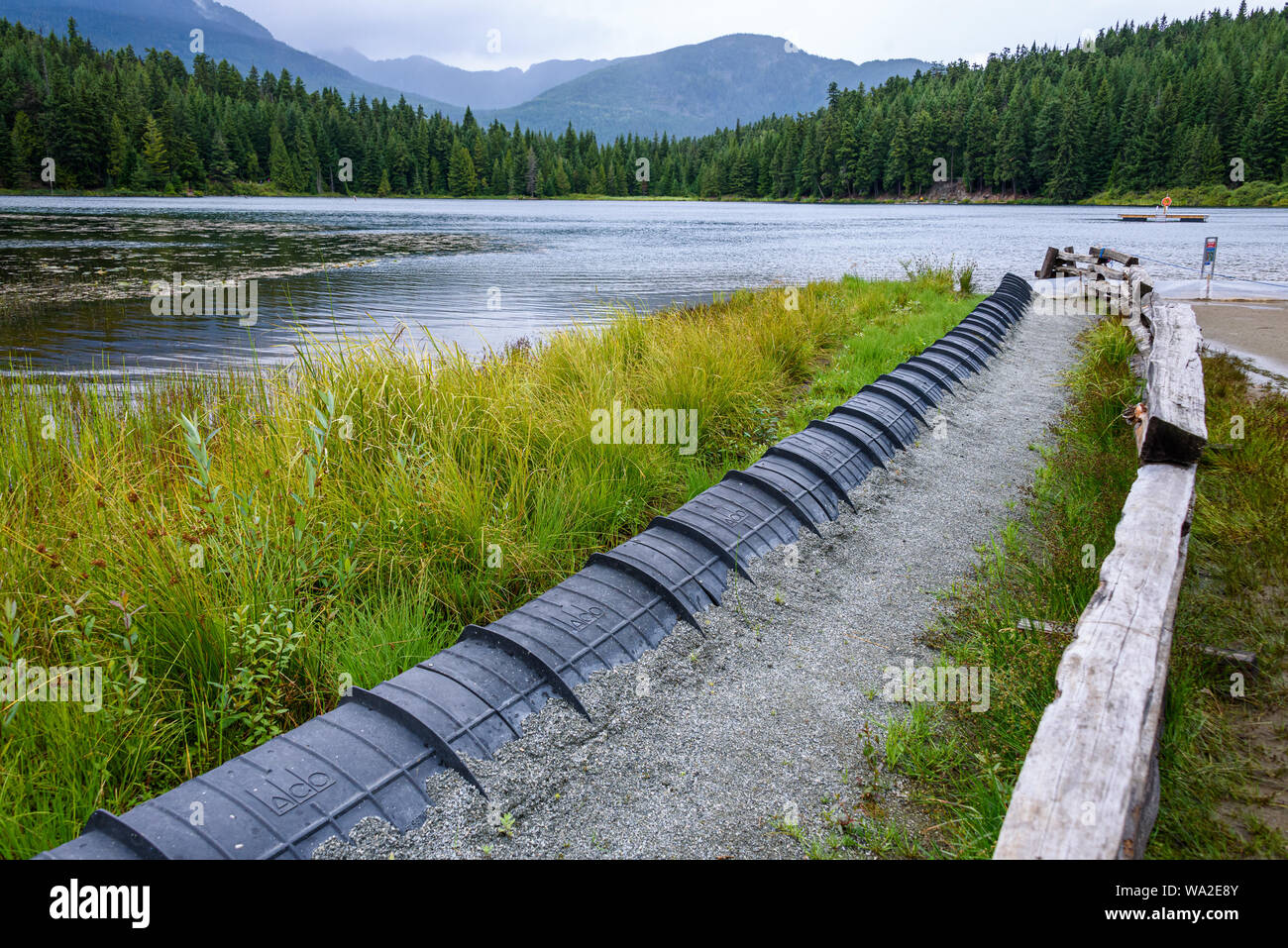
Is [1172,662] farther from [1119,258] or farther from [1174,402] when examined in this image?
[1119,258]

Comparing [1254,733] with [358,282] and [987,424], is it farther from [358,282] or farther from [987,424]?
[358,282]

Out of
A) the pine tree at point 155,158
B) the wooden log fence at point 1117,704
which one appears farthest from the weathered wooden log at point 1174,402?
the pine tree at point 155,158

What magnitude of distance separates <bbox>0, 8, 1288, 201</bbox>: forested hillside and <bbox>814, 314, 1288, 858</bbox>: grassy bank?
294 ft

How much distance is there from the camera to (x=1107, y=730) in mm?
2348

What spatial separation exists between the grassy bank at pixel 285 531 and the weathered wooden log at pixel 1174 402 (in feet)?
9.92

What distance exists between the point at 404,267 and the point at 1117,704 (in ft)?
83.7

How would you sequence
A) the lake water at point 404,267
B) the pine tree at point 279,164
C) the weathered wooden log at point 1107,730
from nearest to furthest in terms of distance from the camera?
the weathered wooden log at point 1107,730 → the lake water at point 404,267 → the pine tree at point 279,164

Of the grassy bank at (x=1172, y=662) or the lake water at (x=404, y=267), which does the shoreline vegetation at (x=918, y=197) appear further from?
the grassy bank at (x=1172, y=662)

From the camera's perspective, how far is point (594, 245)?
36.5m

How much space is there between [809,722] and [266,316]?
15.6 meters

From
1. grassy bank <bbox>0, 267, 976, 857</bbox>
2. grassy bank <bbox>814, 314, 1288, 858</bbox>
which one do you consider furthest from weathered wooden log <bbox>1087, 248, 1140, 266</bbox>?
grassy bank <bbox>0, 267, 976, 857</bbox>

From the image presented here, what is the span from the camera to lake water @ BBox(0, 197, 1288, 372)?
1346cm

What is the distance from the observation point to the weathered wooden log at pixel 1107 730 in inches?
78.7
